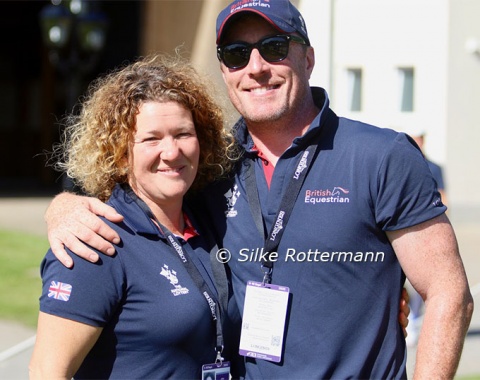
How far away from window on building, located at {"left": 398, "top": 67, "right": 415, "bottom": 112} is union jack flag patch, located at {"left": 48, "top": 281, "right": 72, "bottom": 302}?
1405 cm

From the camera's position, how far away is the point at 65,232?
2670 millimetres

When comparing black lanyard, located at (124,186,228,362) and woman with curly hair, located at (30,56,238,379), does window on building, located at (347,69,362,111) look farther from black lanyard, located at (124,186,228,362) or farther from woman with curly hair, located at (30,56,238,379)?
black lanyard, located at (124,186,228,362)

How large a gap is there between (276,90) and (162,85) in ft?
1.39

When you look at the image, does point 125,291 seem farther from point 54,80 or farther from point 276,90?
point 54,80

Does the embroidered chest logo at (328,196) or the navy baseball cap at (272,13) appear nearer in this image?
the embroidered chest logo at (328,196)

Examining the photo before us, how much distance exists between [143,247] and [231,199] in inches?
18.8

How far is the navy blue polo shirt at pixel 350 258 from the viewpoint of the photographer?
2.71m

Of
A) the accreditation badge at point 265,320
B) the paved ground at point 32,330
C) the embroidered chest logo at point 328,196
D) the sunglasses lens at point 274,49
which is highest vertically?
the sunglasses lens at point 274,49

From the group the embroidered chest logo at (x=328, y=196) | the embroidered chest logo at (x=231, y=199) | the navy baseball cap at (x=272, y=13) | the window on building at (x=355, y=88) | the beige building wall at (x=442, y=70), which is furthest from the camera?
the window on building at (x=355, y=88)

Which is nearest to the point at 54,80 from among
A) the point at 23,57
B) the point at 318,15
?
the point at 23,57

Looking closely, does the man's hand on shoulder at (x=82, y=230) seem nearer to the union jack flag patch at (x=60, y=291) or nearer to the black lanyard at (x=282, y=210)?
the union jack flag patch at (x=60, y=291)

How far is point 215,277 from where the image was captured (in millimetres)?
2910

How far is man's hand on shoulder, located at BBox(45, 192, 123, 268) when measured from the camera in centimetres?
258

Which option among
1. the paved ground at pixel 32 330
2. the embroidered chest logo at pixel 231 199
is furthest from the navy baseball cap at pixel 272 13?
the paved ground at pixel 32 330
